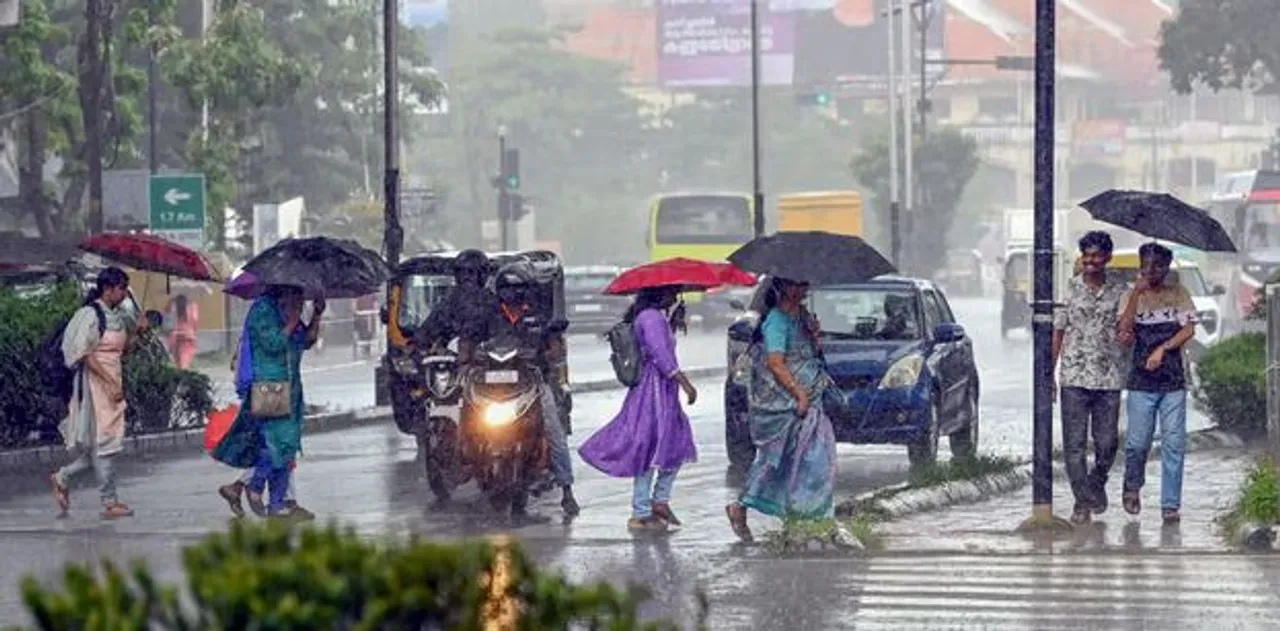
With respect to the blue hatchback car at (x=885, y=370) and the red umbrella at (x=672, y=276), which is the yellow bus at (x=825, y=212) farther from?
the red umbrella at (x=672, y=276)

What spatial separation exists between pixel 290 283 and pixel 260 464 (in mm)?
1110

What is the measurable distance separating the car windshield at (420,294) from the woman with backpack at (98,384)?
7.31 meters

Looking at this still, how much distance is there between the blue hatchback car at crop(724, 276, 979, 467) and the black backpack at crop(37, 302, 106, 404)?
501cm

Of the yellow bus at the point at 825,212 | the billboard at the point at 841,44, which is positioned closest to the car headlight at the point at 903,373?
the yellow bus at the point at 825,212

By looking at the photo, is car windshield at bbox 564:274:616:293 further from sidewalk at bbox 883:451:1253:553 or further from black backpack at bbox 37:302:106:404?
black backpack at bbox 37:302:106:404

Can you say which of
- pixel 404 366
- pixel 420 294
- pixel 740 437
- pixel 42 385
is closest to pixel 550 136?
pixel 420 294

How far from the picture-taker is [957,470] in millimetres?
18969

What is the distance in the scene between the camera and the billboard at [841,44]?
11956 centimetres

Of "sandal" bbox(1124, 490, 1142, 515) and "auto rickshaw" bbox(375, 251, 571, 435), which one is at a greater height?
"auto rickshaw" bbox(375, 251, 571, 435)

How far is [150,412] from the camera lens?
83.4 ft

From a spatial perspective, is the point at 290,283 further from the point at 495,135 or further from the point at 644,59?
the point at 644,59

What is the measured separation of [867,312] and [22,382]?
6656 mm

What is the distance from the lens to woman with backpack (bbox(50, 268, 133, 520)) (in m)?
17.6

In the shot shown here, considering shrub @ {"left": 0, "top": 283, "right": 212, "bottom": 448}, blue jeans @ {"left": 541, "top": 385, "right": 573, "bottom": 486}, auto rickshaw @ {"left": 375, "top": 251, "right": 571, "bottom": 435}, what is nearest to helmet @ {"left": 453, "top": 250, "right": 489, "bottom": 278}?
blue jeans @ {"left": 541, "top": 385, "right": 573, "bottom": 486}
